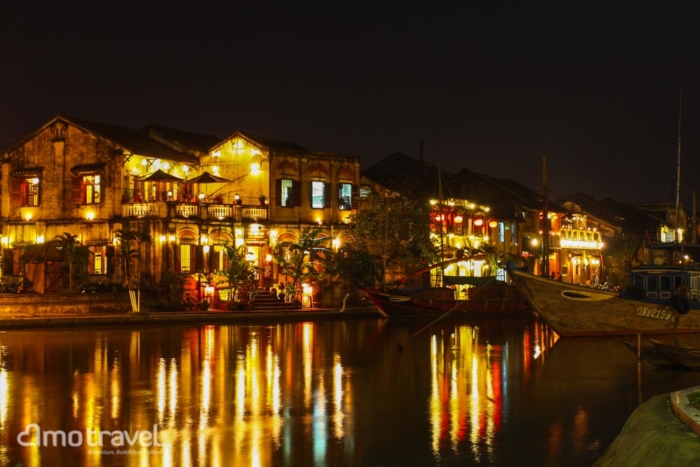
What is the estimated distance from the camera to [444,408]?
50.5ft

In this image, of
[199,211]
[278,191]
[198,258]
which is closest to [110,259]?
[198,258]

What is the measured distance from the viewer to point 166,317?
1351 inches

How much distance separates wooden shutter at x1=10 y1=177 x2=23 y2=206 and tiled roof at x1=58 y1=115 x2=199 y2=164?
13.7 ft

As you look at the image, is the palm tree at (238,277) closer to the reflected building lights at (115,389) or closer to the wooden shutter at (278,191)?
the wooden shutter at (278,191)

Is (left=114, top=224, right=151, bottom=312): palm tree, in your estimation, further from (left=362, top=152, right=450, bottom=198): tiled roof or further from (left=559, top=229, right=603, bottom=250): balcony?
(left=559, top=229, right=603, bottom=250): balcony

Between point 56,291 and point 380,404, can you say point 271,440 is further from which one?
point 56,291

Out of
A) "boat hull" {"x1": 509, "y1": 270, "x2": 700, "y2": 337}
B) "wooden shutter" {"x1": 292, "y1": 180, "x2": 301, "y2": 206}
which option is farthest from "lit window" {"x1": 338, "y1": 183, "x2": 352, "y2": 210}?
"boat hull" {"x1": 509, "y1": 270, "x2": 700, "y2": 337}

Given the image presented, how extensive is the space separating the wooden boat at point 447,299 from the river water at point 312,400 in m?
11.2

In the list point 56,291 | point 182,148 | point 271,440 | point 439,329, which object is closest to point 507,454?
point 271,440

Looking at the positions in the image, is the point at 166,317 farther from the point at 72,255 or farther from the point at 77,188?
the point at 77,188

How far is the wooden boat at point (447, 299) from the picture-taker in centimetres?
3978

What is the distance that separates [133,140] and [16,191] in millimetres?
6408

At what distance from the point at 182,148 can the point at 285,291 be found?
10.1 metres

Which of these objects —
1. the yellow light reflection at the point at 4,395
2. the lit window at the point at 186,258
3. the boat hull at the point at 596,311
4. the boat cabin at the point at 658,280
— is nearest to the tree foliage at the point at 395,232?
the lit window at the point at 186,258
